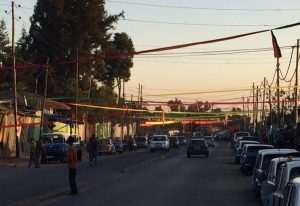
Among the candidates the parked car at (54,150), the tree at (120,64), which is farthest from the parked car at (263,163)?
the tree at (120,64)

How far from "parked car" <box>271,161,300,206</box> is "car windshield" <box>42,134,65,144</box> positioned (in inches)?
1366

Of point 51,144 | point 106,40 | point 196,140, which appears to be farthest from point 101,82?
point 51,144

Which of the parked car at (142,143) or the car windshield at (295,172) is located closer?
the car windshield at (295,172)

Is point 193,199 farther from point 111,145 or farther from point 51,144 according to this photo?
point 111,145

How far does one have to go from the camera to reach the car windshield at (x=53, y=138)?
47.0 metres

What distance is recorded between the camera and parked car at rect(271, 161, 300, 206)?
1238 cm

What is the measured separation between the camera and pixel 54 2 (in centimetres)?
8306

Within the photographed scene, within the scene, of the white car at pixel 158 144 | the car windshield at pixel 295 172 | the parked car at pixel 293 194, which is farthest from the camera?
the white car at pixel 158 144

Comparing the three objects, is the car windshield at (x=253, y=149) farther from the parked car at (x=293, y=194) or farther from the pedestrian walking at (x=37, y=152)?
the parked car at (x=293, y=194)

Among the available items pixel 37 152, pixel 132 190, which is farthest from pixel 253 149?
pixel 37 152

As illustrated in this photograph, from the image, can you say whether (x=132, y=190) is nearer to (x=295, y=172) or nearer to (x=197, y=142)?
(x=295, y=172)

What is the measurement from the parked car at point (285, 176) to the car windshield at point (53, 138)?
3469 cm

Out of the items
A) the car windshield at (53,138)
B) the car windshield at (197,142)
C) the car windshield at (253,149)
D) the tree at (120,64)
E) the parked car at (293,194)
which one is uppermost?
the tree at (120,64)

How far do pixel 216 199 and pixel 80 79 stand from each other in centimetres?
6536
